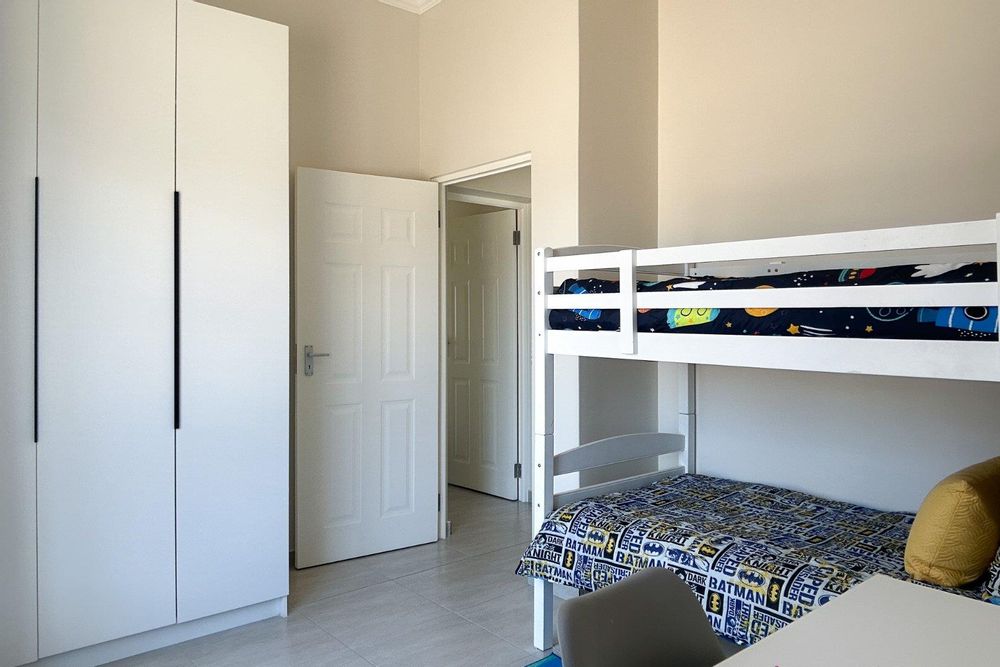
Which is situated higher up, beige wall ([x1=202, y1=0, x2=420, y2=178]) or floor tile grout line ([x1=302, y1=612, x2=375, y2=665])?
beige wall ([x1=202, y1=0, x2=420, y2=178])

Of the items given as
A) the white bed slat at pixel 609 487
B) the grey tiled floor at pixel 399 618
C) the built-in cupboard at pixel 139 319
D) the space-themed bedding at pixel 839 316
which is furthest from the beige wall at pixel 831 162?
the built-in cupboard at pixel 139 319

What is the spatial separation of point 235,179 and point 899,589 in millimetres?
2507

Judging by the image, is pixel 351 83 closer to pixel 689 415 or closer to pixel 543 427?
pixel 543 427

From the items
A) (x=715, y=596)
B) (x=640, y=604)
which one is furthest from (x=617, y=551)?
(x=640, y=604)

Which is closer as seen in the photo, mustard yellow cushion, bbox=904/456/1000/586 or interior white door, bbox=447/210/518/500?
mustard yellow cushion, bbox=904/456/1000/586

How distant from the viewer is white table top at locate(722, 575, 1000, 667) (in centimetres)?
106

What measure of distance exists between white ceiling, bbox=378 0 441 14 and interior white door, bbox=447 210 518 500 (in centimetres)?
131

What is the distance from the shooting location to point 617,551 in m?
2.38

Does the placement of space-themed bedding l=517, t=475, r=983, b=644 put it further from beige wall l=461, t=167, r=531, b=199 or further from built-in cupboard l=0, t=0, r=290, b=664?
beige wall l=461, t=167, r=531, b=199

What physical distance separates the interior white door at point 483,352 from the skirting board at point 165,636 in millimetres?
2074

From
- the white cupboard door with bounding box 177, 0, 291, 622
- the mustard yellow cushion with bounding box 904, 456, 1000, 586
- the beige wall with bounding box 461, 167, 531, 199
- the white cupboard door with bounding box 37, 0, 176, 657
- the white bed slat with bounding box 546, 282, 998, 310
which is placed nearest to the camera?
the white bed slat with bounding box 546, 282, 998, 310

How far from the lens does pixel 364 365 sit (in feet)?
11.9

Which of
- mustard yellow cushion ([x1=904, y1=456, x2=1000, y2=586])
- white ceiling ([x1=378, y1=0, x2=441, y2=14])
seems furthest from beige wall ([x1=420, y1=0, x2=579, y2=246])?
mustard yellow cushion ([x1=904, y1=456, x2=1000, y2=586])

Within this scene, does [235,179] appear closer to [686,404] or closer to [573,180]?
[573,180]
